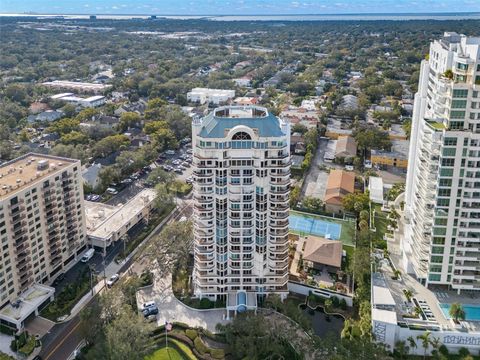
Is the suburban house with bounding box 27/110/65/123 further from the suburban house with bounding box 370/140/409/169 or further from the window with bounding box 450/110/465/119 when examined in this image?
the window with bounding box 450/110/465/119

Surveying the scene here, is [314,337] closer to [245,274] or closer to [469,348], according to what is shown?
[245,274]

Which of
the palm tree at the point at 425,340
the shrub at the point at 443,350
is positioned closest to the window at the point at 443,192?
the palm tree at the point at 425,340

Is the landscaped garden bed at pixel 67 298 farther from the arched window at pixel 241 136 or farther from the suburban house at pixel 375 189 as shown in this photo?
the suburban house at pixel 375 189

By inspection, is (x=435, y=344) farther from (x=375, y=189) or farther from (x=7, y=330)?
(x=7, y=330)

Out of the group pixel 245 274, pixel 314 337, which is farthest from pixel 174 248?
pixel 314 337

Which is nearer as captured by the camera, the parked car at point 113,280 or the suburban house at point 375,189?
the parked car at point 113,280
